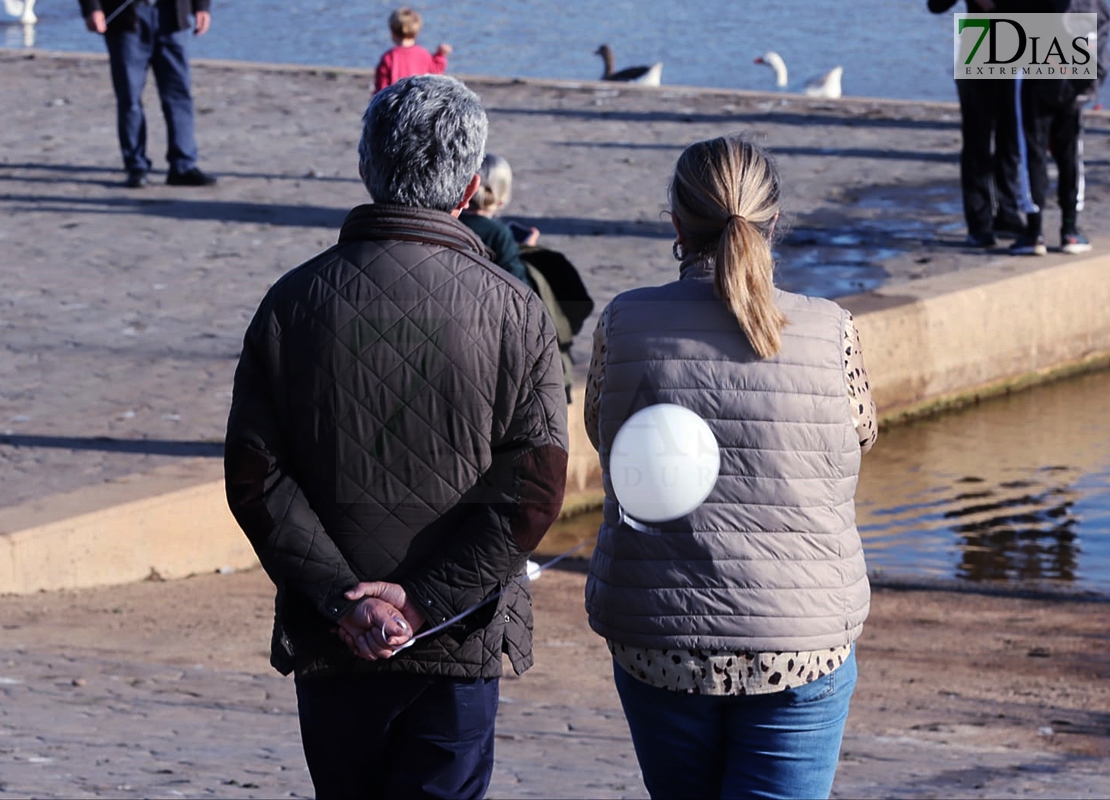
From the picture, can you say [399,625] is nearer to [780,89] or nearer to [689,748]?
[689,748]

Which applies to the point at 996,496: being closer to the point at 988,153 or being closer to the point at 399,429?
the point at 988,153

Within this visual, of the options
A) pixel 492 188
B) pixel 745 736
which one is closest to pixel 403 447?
pixel 745 736

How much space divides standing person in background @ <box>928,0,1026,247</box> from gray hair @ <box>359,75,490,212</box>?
7.16 m

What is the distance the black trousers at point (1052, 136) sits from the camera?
9.50 m

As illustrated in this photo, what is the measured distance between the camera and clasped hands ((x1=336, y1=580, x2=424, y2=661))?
282 centimetres

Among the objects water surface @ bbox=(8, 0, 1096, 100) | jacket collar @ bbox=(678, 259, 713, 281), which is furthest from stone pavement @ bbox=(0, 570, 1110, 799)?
water surface @ bbox=(8, 0, 1096, 100)

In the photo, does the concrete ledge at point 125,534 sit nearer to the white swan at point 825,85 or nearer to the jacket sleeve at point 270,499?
the jacket sleeve at point 270,499

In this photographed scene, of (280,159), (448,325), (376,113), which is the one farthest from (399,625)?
(280,159)

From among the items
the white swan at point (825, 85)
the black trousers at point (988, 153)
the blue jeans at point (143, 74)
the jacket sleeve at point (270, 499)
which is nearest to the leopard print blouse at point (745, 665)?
the jacket sleeve at point (270, 499)

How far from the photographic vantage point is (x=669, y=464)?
274cm

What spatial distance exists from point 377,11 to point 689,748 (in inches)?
1288

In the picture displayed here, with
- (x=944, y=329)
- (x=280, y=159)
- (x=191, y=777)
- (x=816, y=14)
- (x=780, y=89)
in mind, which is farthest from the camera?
(x=816, y=14)

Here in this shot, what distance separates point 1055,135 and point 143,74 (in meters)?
5.61

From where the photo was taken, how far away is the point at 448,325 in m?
2.82
